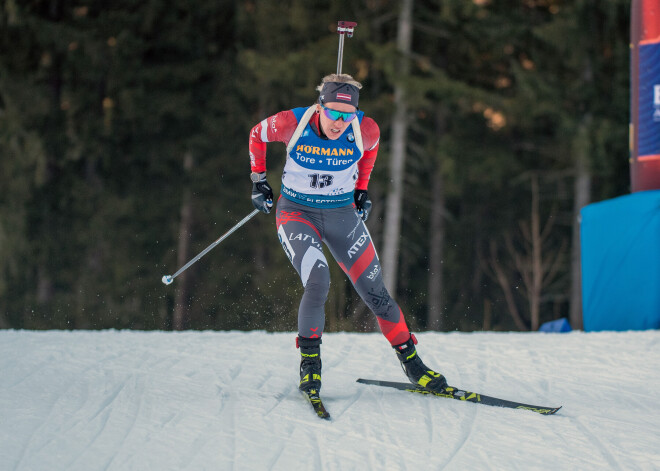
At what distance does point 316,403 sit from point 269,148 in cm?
1280

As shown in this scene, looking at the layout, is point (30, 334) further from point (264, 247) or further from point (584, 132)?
point (264, 247)

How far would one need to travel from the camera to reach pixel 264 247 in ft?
56.3

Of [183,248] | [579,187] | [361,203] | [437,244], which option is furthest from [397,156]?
[361,203]

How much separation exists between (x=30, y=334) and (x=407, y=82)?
7.87m

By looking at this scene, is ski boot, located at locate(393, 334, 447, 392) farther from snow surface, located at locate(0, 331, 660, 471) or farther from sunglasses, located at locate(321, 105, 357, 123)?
sunglasses, located at locate(321, 105, 357, 123)

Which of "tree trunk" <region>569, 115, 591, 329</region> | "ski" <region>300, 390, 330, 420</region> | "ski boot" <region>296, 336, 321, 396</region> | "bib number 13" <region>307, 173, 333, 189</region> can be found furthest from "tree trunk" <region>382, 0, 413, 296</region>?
"ski" <region>300, 390, 330, 420</region>

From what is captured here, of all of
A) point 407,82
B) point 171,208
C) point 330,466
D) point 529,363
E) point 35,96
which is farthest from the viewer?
point 171,208

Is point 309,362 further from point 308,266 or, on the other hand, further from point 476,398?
point 476,398

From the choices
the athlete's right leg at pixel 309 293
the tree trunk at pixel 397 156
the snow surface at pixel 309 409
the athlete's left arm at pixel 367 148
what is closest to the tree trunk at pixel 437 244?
the tree trunk at pixel 397 156

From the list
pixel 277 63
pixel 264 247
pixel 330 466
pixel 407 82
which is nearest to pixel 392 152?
pixel 407 82

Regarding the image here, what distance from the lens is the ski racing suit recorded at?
140 inches

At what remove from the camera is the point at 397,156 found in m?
12.1

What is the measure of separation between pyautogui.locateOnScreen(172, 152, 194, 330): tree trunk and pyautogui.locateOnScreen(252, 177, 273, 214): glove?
12285 mm

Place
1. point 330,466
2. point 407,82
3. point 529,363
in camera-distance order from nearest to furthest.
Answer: point 330,466 < point 529,363 < point 407,82
